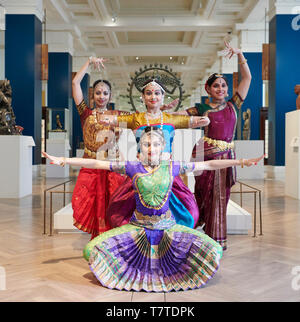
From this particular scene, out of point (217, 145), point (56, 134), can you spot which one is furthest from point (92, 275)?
point (56, 134)

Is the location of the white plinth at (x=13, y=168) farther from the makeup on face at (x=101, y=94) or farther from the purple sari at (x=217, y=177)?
the purple sari at (x=217, y=177)

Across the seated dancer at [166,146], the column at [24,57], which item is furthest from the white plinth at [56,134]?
the seated dancer at [166,146]

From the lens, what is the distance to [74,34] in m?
14.5

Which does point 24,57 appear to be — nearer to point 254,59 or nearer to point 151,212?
point 254,59

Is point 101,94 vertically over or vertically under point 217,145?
over

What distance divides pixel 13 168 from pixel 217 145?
5.09 metres

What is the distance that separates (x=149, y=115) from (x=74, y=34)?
40.1ft

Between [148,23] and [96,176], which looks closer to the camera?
[96,176]

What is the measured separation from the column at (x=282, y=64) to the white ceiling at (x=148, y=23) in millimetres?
1590

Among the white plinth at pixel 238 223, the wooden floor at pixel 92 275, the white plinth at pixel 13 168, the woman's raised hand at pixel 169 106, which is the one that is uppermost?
the woman's raised hand at pixel 169 106

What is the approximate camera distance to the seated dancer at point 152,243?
278 cm

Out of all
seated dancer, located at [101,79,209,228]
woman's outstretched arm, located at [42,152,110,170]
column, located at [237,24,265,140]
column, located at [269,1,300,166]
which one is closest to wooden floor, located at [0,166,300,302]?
seated dancer, located at [101,79,209,228]

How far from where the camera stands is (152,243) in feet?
9.56
